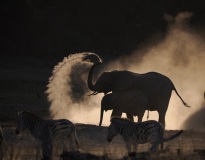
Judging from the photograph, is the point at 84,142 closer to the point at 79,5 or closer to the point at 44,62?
the point at 44,62

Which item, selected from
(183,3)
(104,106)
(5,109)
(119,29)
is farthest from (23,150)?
(183,3)

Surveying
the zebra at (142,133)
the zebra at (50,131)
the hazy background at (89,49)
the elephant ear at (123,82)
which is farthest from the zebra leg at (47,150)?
the hazy background at (89,49)

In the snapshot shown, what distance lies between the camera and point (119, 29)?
55.1m

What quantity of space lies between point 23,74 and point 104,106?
16.8m

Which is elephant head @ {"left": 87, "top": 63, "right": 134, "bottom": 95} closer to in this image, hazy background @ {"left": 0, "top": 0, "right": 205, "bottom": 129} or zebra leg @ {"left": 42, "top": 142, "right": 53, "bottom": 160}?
hazy background @ {"left": 0, "top": 0, "right": 205, "bottom": 129}

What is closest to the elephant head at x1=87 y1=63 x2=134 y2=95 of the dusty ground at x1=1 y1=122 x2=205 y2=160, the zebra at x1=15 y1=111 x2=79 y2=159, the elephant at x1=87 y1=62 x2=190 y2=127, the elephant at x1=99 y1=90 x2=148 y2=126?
the elephant at x1=87 y1=62 x2=190 y2=127

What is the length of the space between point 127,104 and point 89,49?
84.2ft

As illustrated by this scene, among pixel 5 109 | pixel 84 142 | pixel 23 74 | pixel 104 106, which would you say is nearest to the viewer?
pixel 84 142

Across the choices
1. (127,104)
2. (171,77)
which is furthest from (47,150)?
(171,77)

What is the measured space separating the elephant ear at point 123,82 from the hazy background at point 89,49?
216cm

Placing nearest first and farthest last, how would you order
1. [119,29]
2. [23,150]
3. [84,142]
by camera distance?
[23,150] → [84,142] → [119,29]

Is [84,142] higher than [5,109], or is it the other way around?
[5,109]

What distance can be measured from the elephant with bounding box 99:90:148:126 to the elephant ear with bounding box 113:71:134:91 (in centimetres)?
43

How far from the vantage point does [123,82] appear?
24.4 metres
